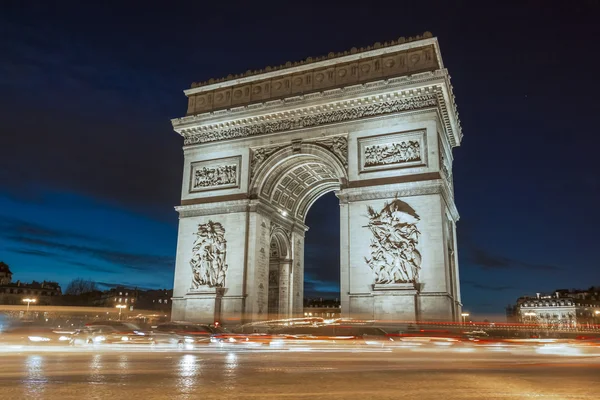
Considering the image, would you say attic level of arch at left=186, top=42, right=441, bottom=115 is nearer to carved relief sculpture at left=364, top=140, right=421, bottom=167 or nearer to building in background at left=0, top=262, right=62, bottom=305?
carved relief sculpture at left=364, top=140, right=421, bottom=167

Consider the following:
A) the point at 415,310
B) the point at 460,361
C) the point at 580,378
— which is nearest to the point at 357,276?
the point at 415,310

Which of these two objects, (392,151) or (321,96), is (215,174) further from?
Result: (392,151)

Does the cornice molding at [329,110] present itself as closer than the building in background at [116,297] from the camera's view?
Yes

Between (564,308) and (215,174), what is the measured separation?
101280mm

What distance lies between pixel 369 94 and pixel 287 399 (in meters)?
Result: 20.5

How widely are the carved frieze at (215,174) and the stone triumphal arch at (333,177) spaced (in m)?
0.06

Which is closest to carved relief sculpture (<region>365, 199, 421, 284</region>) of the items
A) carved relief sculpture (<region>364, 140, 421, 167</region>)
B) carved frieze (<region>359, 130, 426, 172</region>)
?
carved frieze (<region>359, 130, 426, 172</region>)

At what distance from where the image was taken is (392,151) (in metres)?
23.6

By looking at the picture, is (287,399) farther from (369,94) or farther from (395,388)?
(369,94)

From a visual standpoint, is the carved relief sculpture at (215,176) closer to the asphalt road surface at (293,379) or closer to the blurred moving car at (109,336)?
the blurred moving car at (109,336)

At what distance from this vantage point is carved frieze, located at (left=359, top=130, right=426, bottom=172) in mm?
23062

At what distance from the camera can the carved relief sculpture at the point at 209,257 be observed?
25.3 m

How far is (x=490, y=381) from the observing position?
7395 millimetres

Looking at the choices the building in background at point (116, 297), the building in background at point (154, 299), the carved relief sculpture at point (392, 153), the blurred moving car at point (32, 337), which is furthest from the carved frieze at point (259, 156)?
the building in background at point (116, 297)
